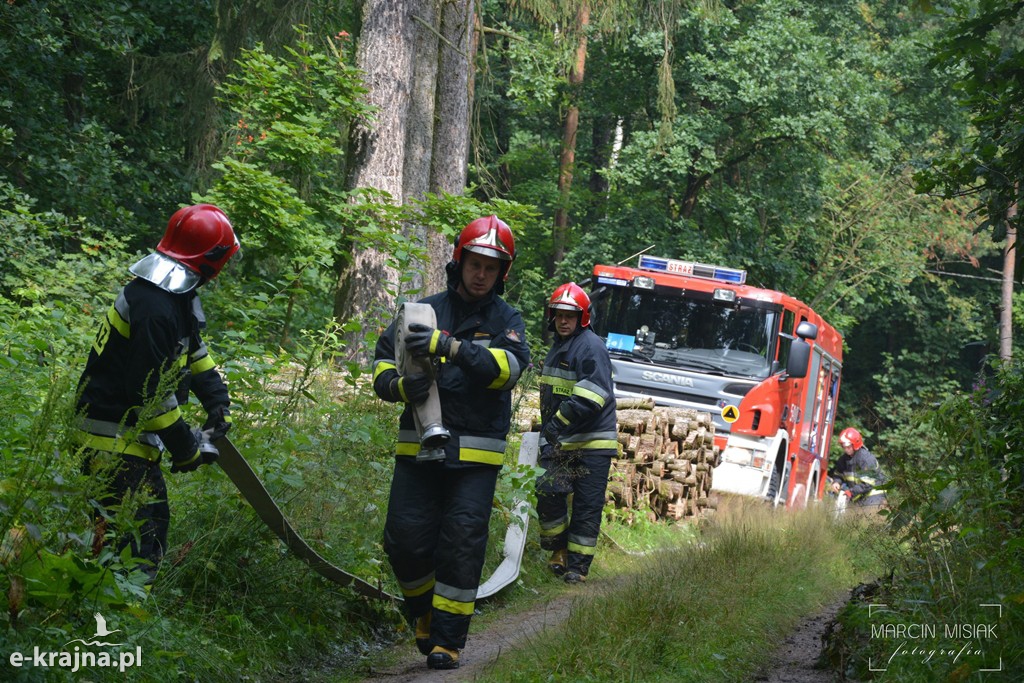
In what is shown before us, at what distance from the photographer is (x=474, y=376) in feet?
16.5

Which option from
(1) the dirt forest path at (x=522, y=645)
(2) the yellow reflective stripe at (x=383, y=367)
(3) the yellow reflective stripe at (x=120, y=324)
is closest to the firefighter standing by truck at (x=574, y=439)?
(1) the dirt forest path at (x=522, y=645)

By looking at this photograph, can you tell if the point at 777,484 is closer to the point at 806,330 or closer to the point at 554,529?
the point at 806,330

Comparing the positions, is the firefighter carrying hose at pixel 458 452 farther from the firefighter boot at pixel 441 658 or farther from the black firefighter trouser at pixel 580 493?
the black firefighter trouser at pixel 580 493

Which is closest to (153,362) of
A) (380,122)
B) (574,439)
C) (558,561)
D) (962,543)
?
(962,543)

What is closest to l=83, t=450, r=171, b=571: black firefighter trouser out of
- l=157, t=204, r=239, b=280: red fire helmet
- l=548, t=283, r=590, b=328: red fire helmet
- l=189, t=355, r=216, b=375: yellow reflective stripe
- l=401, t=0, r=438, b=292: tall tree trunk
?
l=189, t=355, r=216, b=375: yellow reflective stripe

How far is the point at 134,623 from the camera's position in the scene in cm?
411

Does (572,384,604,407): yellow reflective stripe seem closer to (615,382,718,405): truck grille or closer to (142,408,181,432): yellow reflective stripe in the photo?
(142,408,181,432): yellow reflective stripe

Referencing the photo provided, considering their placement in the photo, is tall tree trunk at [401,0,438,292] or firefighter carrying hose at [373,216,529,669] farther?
tall tree trunk at [401,0,438,292]

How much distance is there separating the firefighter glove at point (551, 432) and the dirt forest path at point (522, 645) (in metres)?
1.40

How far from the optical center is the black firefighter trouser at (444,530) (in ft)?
16.9

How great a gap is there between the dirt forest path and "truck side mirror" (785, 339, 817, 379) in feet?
18.3

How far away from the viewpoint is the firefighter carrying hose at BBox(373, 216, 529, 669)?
5152 millimetres

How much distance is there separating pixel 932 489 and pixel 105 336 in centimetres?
390

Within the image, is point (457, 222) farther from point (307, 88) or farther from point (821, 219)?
point (821, 219)
